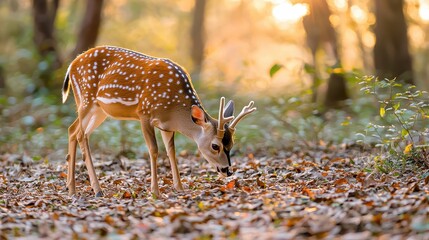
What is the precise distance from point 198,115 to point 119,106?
0.92m

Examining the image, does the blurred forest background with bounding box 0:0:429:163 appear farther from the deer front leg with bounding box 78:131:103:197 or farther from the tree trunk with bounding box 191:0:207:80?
the deer front leg with bounding box 78:131:103:197

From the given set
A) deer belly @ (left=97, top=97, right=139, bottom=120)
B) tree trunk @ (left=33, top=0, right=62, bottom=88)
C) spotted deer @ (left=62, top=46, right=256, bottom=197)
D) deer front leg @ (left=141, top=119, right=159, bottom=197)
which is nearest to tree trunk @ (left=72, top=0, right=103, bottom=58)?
tree trunk @ (left=33, top=0, right=62, bottom=88)

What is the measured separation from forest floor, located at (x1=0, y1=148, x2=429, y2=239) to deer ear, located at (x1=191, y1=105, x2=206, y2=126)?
70cm

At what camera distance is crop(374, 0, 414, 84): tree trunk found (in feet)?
50.5

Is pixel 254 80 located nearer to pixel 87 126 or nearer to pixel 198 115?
pixel 87 126

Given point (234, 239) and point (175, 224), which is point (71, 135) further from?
point (234, 239)

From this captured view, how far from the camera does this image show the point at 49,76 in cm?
1708

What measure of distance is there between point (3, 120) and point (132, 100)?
23.5 feet

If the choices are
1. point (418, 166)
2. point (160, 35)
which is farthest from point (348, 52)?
point (418, 166)

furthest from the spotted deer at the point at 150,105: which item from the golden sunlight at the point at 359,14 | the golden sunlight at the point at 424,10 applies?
the golden sunlight at the point at 359,14

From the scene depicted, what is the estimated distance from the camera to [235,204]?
6219 mm

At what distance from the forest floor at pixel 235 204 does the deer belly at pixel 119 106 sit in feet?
2.62

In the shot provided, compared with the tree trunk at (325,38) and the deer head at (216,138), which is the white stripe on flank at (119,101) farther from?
the tree trunk at (325,38)

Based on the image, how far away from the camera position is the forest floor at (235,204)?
5.17 meters
